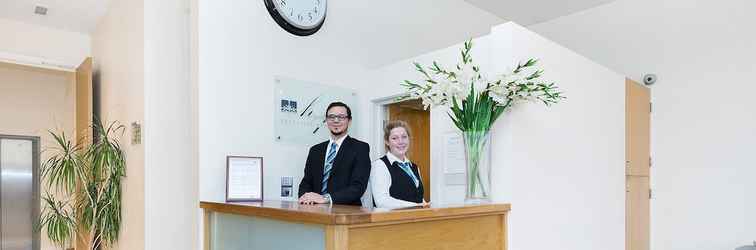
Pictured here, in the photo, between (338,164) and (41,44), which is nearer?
(338,164)

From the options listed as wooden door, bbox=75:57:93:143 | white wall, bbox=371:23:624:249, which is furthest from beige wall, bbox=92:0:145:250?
white wall, bbox=371:23:624:249

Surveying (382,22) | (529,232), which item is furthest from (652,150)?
(382,22)

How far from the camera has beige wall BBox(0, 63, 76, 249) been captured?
17.4ft

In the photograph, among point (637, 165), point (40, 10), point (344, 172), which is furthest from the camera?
point (40, 10)

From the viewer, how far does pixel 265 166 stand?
304cm

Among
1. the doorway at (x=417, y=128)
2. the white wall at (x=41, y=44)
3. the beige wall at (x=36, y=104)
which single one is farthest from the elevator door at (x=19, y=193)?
the doorway at (x=417, y=128)

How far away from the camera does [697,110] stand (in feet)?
13.2

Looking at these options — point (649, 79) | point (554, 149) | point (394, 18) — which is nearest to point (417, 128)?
point (394, 18)

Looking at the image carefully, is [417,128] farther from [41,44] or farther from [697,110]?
[41,44]

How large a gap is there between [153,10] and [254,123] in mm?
1068

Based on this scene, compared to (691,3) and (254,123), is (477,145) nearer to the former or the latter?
(254,123)

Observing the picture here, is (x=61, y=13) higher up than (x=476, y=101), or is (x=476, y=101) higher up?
(x=61, y=13)

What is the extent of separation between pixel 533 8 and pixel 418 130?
72.8 inches

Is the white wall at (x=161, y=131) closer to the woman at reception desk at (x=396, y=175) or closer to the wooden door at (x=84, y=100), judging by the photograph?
the wooden door at (x=84, y=100)
